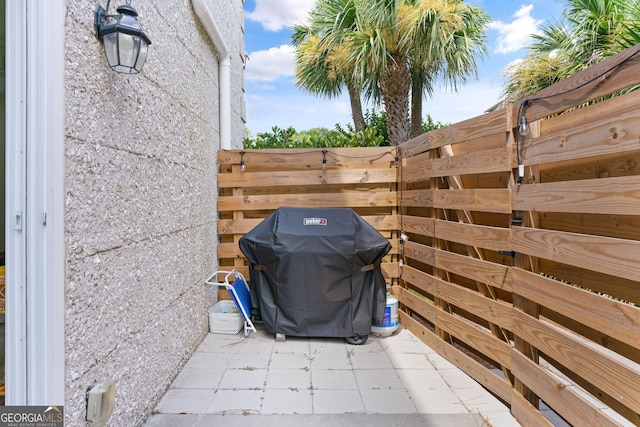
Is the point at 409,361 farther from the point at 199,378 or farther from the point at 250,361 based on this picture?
the point at 199,378

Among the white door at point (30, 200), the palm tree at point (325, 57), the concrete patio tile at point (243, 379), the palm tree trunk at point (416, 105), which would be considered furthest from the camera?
the palm tree trunk at point (416, 105)

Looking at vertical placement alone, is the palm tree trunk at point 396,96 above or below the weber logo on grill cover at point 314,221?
above

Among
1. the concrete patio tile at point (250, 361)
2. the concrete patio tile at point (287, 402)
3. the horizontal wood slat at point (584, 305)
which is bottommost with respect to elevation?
the concrete patio tile at point (287, 402)

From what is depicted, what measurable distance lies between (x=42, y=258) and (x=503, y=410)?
265 centimetres

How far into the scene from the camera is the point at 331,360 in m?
3.12

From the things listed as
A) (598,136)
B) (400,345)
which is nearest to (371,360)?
(400,345)

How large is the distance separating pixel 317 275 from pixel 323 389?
1.02 metres

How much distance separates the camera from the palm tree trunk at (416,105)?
23.8ft

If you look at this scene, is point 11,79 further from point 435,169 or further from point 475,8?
point 475,8

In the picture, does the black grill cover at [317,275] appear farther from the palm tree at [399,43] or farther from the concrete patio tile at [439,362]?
the palm tree at [399,43]

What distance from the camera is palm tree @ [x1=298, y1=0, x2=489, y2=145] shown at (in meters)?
5.75

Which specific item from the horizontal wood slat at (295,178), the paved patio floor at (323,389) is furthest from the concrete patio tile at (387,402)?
the horizontal wood slat at (295,178)

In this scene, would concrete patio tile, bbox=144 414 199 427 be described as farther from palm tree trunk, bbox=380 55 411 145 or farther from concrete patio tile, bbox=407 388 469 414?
palm tree trunk, bbox=380 55 411 145

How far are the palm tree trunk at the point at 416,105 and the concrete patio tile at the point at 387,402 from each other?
233 inches
